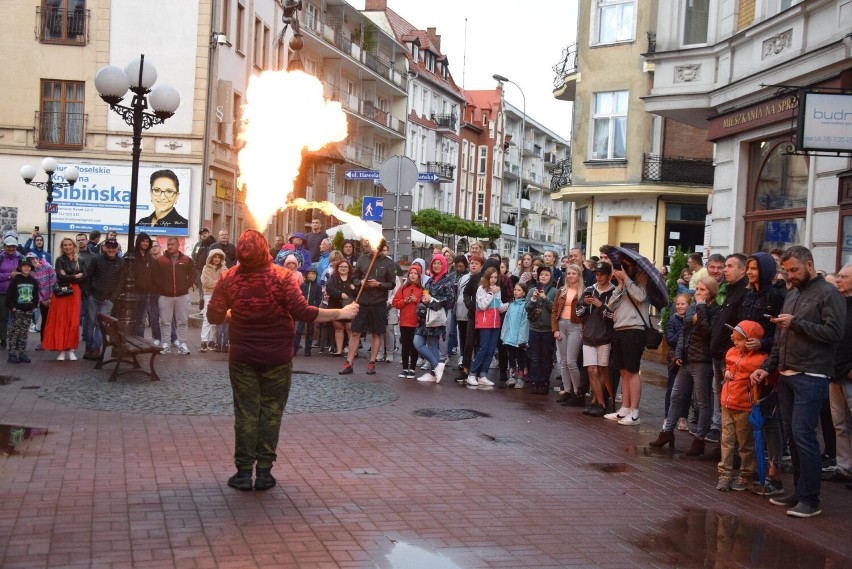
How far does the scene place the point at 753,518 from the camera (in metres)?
7.69

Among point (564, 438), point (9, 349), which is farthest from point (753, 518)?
point (9, 349)

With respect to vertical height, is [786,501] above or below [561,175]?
below

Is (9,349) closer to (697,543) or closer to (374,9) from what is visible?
(697,543)

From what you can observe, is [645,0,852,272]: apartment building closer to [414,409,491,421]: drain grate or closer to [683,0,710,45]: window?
[683,0,710,45]: window

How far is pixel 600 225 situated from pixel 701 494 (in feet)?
→ 79.6

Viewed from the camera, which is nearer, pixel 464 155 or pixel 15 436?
pixel 15 436

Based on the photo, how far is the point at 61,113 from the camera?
33.0 metres

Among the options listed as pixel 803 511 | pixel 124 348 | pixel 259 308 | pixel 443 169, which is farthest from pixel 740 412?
pixel 443 169

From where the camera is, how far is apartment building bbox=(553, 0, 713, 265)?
30.2 m

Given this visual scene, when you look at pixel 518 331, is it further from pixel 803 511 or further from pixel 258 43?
pixel 258 43

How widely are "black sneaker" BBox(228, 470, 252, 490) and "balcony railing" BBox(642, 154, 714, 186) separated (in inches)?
975

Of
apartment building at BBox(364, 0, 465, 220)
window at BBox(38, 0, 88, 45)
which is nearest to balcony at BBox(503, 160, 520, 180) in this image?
apartment building at BBox(364, 0, 465, 220)

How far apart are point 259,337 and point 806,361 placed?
4298 millimetres

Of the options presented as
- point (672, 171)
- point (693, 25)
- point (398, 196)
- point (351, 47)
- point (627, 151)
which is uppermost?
point (351, 47)
